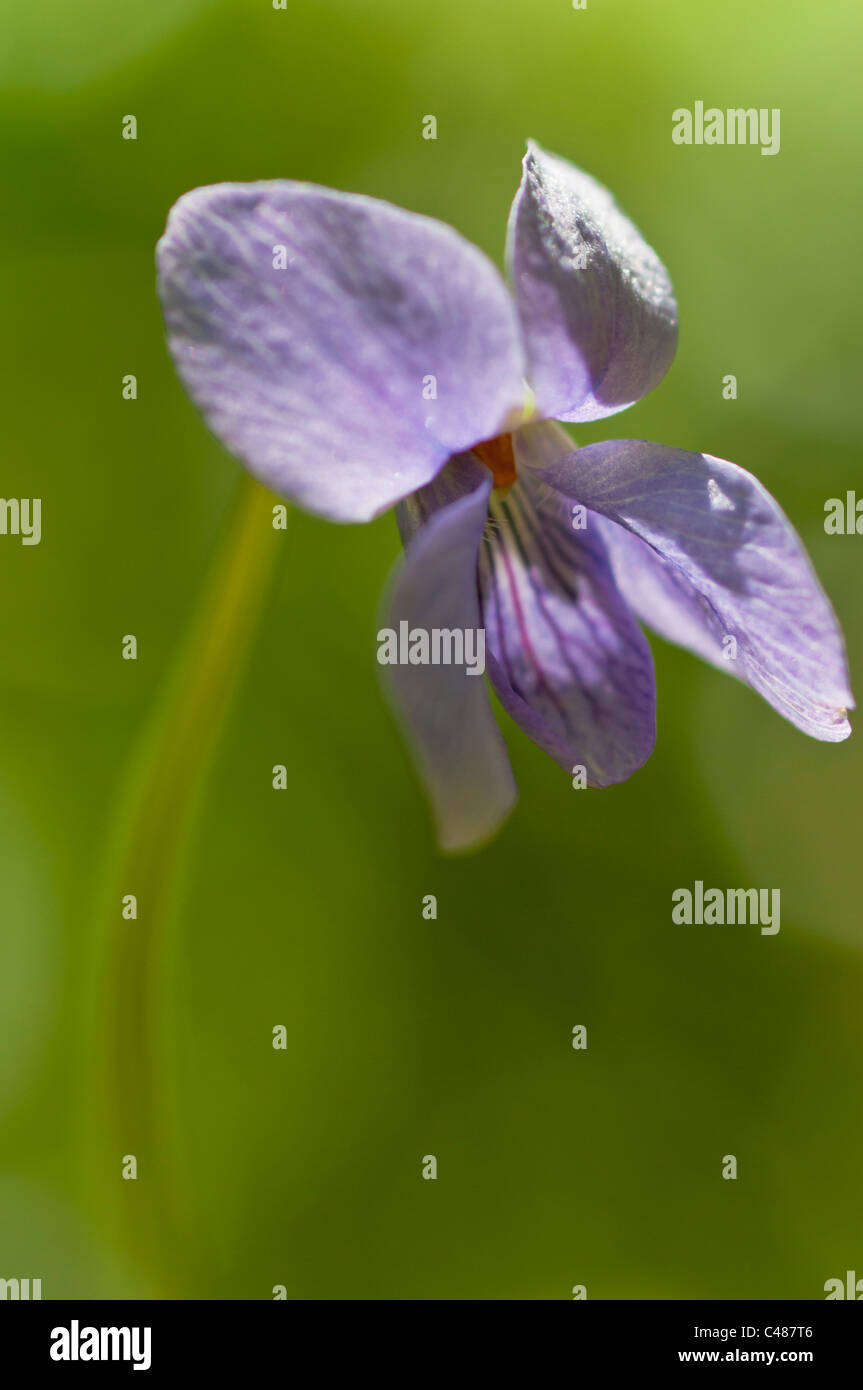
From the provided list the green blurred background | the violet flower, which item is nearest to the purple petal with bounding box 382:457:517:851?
the violet flower

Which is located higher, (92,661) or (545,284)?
(92,661)

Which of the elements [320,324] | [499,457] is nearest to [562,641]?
[499,457]

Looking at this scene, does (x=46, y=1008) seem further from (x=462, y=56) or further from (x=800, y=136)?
(x=800, y=136)

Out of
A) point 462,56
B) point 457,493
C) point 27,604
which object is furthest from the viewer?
point 462,56

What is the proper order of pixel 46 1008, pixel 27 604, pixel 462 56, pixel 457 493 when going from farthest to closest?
pixel 462 56 < pixel 27 604 < pixel 46 1008 < pixel 457 493

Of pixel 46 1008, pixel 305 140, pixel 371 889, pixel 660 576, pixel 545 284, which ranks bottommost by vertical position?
pixel 46 1008

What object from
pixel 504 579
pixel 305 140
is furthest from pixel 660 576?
pixel 305 140

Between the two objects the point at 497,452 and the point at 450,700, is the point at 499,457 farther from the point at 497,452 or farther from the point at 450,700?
the point at 450,700

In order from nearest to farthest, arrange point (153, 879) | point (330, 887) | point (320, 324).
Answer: point (320, 324)
point (153, 879)
point (330, 887)
